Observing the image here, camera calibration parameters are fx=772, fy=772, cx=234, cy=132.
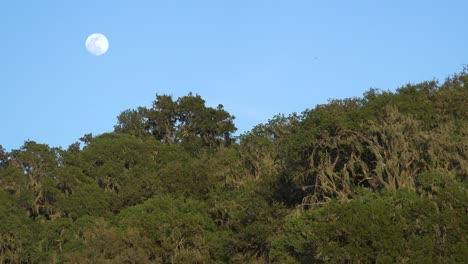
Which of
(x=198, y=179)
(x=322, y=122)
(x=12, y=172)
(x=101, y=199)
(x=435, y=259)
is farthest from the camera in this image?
(x=12, y=172)

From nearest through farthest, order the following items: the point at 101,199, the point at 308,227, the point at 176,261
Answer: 1. the point at 308,227
2. the point at 176,261
3. the point at 101,199

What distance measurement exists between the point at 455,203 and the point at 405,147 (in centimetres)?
593

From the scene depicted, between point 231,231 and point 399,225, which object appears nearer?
point 399,225

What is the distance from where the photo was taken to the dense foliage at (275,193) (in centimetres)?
3072

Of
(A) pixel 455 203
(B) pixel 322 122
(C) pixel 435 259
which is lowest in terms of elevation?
(C) pixel 435 259

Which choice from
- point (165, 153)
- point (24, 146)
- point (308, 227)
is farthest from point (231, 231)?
point (24, 146)

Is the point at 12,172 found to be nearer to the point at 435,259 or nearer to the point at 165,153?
the point at 165,153

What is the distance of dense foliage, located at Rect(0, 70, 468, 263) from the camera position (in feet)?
101

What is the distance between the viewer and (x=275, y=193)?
1809 inches

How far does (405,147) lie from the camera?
36.5 meters

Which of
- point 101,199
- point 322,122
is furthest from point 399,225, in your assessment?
point 101,199

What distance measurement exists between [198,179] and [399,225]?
2553 centimetres

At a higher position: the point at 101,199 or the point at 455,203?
the point at 101,199

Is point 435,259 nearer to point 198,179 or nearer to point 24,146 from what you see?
point 198,179
